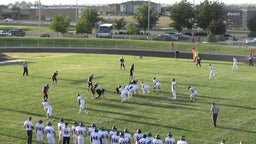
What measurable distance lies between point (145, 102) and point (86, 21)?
2312 inches

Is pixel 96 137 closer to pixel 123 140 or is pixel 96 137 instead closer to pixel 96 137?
pixel 96 137

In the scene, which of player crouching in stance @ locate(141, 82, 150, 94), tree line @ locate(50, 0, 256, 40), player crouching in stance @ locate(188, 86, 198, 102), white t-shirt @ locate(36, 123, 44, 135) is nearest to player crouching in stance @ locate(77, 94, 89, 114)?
white t-shirt @ locate(36, 123, 44, 135)

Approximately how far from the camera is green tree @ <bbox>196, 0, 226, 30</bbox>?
288 ft

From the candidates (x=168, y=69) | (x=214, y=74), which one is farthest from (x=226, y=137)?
(x=168, y=69)

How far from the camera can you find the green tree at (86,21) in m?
88.4

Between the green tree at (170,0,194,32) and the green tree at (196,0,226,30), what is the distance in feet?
5.67

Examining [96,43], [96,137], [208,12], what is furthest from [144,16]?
[96,137]

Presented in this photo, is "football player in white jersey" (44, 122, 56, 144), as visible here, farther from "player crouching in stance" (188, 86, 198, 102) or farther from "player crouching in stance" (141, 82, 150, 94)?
"player crouching in stance" (141, 82, 150, 94)

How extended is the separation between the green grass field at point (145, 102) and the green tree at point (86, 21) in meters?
36.5

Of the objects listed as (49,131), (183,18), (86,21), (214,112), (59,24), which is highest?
(183,18)

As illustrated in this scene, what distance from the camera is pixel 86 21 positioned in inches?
3546

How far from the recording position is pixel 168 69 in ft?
161

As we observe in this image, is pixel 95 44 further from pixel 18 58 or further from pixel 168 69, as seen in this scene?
pixel 168 69

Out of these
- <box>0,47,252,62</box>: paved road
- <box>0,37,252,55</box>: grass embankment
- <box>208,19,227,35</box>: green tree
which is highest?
<box>208,19,227,35</box>: green tree
